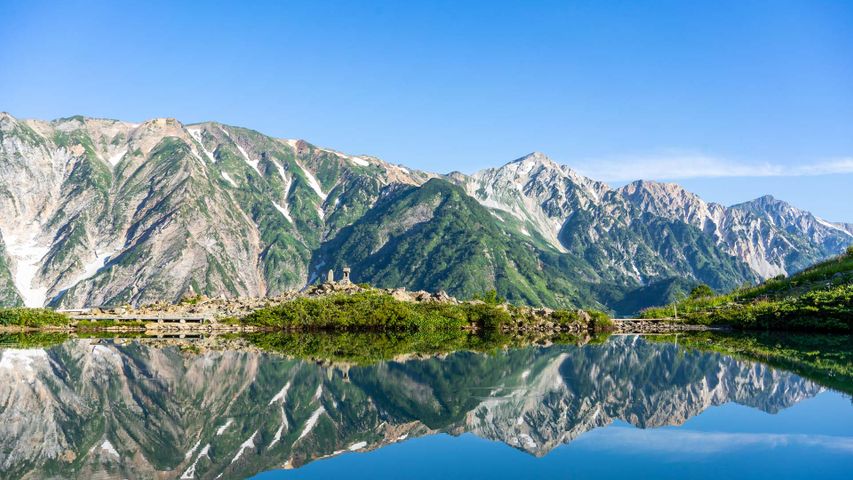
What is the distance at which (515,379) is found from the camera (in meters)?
56.1

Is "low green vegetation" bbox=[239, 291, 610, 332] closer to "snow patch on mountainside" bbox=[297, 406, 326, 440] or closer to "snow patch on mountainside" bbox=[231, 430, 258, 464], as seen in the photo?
"snow patch on mountainside" bbox=[297, 406, 326, 440]

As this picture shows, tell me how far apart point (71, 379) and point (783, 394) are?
156 feet

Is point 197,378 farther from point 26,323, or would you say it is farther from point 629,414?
point 26,323

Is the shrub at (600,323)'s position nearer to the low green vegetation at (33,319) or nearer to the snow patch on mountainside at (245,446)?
the low green vegetation at (33,319)

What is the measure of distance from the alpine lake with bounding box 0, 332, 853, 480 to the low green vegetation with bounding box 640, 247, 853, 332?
33753 mm

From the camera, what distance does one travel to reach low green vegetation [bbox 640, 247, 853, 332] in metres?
106

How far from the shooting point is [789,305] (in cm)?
11200

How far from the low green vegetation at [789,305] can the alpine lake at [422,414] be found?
33.8m

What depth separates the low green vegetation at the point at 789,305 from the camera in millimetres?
105500

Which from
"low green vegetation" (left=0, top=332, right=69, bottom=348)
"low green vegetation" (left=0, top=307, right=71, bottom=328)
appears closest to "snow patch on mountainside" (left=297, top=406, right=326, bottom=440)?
"low green vegetation" (left=0, top=332, right=69, bottom=348)

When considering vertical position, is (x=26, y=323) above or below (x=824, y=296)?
below

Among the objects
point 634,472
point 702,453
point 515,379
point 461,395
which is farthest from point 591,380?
point 634,472

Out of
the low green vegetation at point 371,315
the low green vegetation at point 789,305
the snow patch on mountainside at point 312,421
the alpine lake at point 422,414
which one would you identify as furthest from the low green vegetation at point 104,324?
the low green vegetation at point 789,305

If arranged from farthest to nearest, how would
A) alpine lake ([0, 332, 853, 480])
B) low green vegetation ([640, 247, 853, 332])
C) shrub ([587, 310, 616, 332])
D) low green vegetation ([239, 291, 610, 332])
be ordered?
shrub ([587, 310, 616, 332]) → low green vegetation ([239, 291, 610, 332]) → low green vegetation ([640, 247, 853, 332]) → alpine lake ([0, 332, 853, 480])
